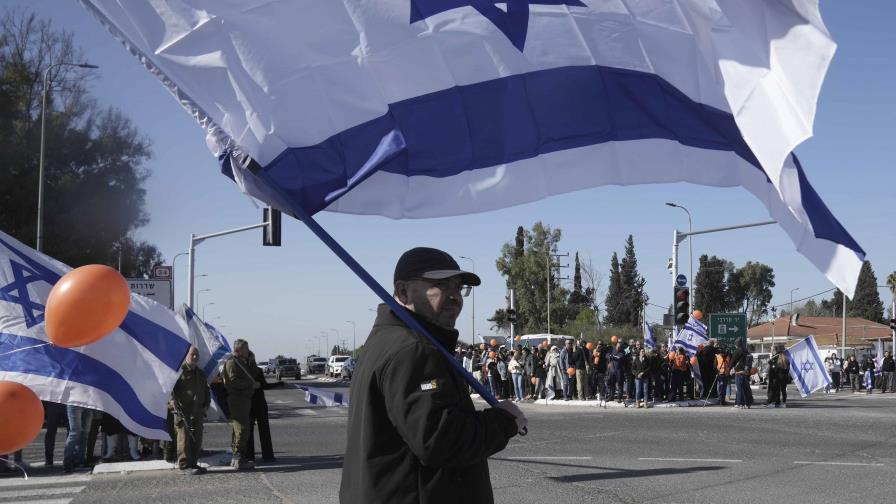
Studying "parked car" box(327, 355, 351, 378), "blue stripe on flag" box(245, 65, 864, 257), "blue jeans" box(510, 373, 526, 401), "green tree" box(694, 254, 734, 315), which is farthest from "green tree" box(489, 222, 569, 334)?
"blue stripe on flag" box(245, 65, 864, 257)

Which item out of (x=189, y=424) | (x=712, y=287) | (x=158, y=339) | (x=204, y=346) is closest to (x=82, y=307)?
(x=158, y=339)

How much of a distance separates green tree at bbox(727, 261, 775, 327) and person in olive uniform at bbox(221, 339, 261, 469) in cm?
11930

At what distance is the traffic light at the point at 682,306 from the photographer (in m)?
29.7

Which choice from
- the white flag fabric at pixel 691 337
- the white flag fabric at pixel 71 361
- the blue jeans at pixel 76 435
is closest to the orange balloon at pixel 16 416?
the white flag fabric at pixel 71 361

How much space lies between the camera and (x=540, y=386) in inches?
1251

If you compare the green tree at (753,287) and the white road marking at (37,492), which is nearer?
the white road marking at (37,492)

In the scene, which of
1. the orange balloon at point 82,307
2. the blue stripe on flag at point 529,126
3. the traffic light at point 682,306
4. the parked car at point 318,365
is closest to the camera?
the blue stripe on flag at point 529,126

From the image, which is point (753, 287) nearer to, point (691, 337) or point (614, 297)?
point (614, 297)

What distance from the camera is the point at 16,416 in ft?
25.3

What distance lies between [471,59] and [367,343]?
181 cm

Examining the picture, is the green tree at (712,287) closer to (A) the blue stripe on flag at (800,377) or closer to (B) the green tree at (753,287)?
(B) the green tree at (753,287)

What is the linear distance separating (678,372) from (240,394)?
1756 centimetres

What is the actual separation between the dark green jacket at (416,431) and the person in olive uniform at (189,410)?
375 inches

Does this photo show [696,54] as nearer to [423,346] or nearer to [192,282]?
[423,346]
